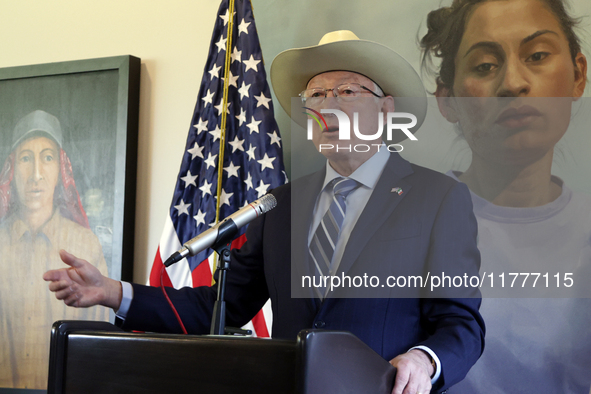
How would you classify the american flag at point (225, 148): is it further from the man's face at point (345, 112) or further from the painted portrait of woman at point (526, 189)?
the painted portrait of woman at point (526, 189)

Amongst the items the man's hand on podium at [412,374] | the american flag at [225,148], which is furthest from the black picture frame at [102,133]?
the man's hand on podium at [412,374]

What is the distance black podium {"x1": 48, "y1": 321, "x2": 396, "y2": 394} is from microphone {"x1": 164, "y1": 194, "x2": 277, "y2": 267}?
191 millimetres

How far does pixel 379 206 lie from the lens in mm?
1627

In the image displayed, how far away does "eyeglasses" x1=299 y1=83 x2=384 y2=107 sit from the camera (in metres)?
1.76

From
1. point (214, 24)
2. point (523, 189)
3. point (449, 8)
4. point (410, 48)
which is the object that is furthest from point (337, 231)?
point (214, 24)

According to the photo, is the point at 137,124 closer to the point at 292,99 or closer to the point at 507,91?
the point at 292,99

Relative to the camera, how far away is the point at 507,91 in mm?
1935

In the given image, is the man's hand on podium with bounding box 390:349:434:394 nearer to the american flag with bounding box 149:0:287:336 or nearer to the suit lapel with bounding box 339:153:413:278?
the suit lapel with bounding box 339:153:413:278

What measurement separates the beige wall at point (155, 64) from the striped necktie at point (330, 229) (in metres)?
1.13

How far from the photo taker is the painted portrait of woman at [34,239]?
106 inches

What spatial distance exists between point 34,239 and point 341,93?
185 cm

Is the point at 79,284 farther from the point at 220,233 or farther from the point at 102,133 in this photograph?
the point at 102,133

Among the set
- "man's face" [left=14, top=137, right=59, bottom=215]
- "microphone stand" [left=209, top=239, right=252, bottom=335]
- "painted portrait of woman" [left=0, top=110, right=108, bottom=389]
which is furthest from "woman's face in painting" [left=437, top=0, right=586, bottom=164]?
"man's face" [left=14, top=137, right=59, bottom=215]

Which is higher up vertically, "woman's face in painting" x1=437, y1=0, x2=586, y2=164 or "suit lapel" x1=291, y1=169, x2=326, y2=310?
"woman's face in painting" x1=437, y1=0, x2=586, y2=164
